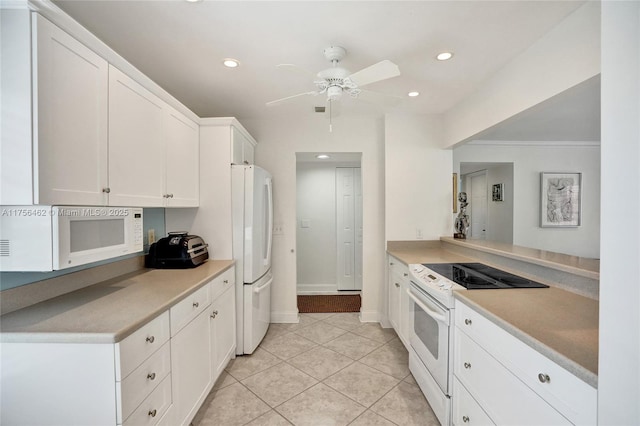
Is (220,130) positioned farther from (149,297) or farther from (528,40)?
(528,40)

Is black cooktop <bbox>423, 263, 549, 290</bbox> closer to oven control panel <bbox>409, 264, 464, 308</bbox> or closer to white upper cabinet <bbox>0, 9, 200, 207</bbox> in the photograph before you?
oven control panel <bbox>409, 264, 464, 308</bbox>

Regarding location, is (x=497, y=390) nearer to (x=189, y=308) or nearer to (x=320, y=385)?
(x=320, y=385)

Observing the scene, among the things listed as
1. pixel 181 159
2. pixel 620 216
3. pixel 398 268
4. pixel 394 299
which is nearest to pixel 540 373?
pixel 620 216

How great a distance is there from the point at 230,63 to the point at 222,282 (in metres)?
1.75

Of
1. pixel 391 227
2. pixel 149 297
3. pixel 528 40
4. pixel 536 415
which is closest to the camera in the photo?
pixel 536 415

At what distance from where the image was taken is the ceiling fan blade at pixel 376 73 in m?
1.53

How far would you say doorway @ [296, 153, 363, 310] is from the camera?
4.32m

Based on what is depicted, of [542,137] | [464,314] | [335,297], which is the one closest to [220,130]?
[464,314]

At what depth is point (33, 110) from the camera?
102 cm

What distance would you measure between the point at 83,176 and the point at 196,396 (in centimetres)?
150

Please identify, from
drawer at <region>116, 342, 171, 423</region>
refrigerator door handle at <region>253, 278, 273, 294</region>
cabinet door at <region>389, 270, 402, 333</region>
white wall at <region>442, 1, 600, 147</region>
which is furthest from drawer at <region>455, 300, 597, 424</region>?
refrigerator door handle at <region>253, 278, 273, 294</region>

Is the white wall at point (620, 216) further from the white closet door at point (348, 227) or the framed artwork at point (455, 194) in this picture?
the white closet door at point (348, 227)

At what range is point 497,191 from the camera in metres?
4.38

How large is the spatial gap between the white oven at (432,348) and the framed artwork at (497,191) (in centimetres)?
326
